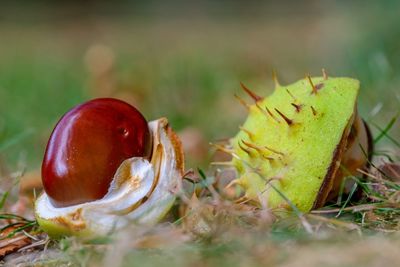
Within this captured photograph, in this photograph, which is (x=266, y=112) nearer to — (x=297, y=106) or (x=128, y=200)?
(x=297, y=106)

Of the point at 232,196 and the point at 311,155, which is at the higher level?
the point at 311,155

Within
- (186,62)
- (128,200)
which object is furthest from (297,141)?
(186,62)

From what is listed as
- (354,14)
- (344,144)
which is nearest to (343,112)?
(344,144)

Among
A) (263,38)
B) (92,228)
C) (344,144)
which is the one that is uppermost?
(344,144)

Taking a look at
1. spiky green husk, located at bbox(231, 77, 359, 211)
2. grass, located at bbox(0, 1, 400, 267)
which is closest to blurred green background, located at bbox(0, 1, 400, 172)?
grass, located at bbox(0, 1, 400, 267)

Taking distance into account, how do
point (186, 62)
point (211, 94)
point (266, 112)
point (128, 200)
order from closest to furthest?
point (128, 200) < point (266, 112) < point (211, 94) < point (186, 62)

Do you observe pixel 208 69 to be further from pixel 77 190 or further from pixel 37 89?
pixel 77 190

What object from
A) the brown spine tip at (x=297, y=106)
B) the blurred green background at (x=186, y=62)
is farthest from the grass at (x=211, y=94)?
the brown spine tip at (x=297, y=106)
